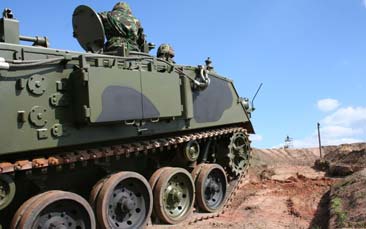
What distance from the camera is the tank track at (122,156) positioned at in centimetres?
666

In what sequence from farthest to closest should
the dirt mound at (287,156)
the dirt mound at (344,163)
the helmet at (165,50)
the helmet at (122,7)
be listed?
the dirt mound at (287,156), the dirt mound at (344,163), the helmet at (165,50), the helmet at (122,7)

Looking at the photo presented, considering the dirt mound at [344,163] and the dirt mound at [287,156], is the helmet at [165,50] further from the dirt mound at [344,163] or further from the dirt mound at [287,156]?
the dirt mound at [287,156]

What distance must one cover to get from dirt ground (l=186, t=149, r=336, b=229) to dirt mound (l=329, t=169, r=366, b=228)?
0.34m

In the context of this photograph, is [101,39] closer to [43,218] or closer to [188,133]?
[188,133]

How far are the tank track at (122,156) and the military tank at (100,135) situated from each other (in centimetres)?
2

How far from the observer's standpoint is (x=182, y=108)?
9531 mm

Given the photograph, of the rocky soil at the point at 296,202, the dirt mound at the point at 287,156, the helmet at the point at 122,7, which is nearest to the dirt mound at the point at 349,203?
the rocky soil at the point at 296,202

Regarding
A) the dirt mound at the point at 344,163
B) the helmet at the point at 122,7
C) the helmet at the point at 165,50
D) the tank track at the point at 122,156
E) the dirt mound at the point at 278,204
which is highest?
the helmet at the point at 122,7

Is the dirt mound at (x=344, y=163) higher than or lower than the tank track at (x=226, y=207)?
higher

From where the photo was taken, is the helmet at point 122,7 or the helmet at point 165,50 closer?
the helmet at point 122,7

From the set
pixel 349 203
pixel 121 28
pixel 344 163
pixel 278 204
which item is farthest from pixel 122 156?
pixel 344 163

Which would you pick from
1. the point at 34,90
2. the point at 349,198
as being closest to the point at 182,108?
the point at 34,90

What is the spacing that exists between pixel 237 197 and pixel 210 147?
2086mm

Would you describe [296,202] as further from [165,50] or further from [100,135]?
[100,135]
